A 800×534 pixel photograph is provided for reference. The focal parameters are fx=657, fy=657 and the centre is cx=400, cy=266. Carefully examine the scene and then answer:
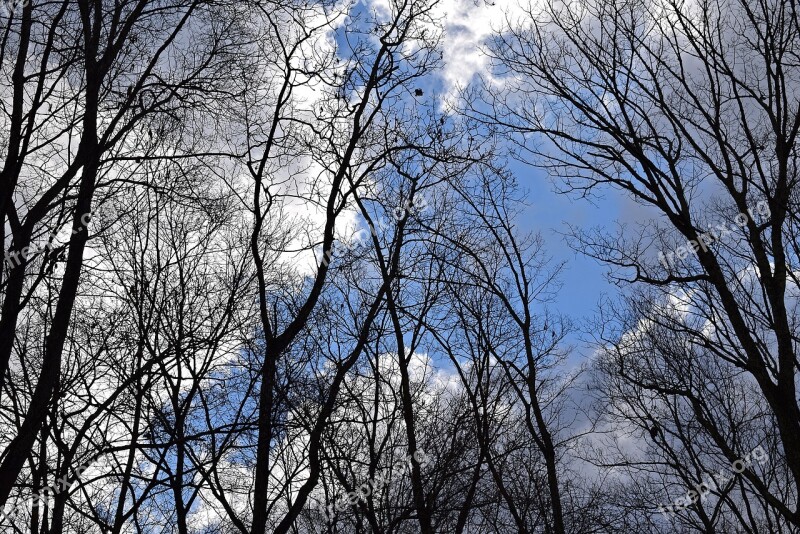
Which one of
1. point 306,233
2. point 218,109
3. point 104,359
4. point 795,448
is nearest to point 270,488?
point 104,359

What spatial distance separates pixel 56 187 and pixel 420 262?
549 cm

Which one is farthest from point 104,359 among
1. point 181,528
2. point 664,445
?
point 664,445

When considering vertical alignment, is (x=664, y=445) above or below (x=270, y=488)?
above

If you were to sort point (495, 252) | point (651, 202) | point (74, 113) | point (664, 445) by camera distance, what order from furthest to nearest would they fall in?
point (664, 445) < point (495, 252) < point (651, 202) < point (74, 113)

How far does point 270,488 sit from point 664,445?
10134 millimetres

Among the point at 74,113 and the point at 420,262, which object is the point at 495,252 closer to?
the point at 420,262

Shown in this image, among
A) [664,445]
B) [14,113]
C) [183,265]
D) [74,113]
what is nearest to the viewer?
[14,113]

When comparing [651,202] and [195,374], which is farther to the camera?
[195,374]

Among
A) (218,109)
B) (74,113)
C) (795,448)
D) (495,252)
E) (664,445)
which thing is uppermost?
(495,252)

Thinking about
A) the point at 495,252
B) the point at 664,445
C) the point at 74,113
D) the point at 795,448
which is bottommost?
the point at 795,448

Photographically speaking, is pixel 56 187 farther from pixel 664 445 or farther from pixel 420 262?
pixel 664 445

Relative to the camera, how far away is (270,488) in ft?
29.4

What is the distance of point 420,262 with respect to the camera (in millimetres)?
9859

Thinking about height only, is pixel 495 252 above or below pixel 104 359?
above
